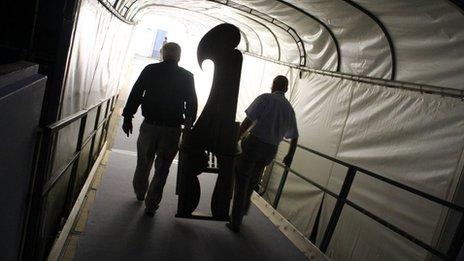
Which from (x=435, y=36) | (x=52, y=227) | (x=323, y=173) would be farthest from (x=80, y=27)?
(x=323, y=173)

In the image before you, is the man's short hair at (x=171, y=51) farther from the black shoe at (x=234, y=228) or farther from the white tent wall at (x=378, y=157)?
the white tent wall at (x=378, y=157)

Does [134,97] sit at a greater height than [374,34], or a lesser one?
lesser

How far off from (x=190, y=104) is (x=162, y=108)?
0.31 m

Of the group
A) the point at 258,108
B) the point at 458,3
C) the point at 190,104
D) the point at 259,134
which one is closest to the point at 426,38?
the point at 458,3

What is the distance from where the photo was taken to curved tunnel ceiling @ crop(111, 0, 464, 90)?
12.4 ft

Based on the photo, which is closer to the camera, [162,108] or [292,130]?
[162,108]

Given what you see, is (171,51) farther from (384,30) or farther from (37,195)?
(384,30)

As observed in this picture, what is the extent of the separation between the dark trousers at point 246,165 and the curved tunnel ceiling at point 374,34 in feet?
6.11

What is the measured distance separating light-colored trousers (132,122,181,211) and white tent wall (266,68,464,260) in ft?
8.65

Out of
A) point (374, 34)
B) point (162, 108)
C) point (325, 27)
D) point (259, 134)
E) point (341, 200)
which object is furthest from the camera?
point (325, 27)

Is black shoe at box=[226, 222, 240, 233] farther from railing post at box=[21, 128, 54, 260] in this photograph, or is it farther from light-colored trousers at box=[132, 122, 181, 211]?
railing post at box=[21, 128, 54, 260]

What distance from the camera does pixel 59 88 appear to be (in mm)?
2596

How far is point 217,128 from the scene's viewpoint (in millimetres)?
4094

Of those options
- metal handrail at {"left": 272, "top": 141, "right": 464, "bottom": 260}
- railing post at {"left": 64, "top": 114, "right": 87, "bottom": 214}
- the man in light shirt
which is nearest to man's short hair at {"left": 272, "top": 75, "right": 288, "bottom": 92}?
the man in light shirt
